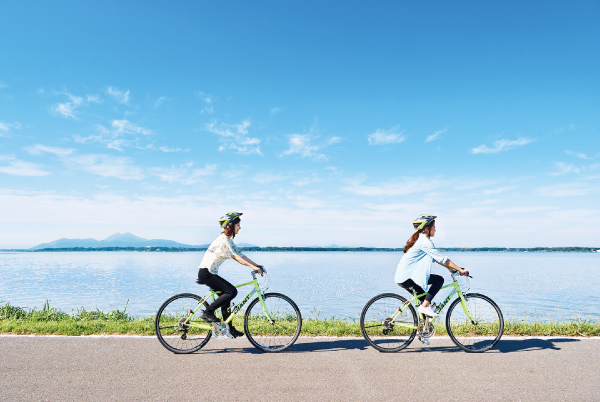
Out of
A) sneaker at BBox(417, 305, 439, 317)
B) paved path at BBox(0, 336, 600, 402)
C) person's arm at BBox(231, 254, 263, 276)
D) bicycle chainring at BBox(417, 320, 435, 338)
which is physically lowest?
paved path at BBox(0, 336, 600, 402)

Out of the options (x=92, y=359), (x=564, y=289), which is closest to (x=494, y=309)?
(x=92, y=359)

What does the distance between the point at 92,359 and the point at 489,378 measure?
5.47 metres

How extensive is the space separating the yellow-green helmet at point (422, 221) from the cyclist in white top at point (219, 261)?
278cm

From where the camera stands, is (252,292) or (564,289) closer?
(252,292)

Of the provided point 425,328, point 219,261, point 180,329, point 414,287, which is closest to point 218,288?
point 219,261

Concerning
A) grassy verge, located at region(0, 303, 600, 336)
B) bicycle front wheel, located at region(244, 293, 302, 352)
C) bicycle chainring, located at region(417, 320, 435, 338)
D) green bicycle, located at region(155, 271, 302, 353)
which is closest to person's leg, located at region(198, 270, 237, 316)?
green bicycle, located at region(155, 271, 302, 353)

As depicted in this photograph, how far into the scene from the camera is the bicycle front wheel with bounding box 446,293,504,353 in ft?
21.4

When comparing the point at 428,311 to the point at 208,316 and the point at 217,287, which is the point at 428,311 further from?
the point at 208,316

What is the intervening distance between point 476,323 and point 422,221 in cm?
211

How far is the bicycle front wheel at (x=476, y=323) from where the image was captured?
21.4ft

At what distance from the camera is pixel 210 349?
6.37m

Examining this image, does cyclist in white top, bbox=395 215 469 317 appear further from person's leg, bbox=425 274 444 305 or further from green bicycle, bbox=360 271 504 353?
green bicycle, bbox=360 271 504 353

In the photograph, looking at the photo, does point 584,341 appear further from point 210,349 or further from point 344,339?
point 210,349

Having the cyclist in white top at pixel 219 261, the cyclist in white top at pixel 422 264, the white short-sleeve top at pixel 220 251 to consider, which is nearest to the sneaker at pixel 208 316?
the cyclist in white top at pixel 219 261
